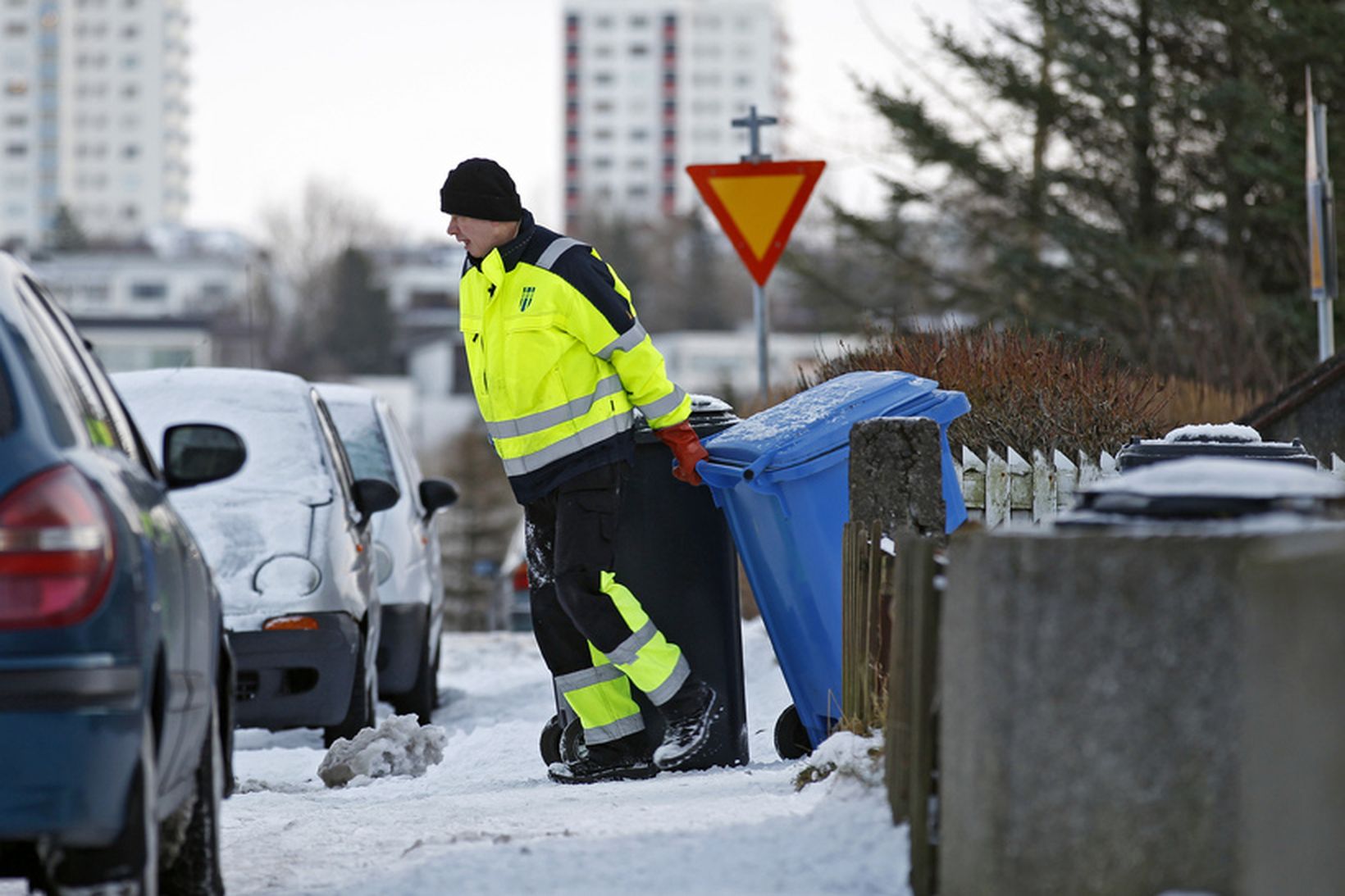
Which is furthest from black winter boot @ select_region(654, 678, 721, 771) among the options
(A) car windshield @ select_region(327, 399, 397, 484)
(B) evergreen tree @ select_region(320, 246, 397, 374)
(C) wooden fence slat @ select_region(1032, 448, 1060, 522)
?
(B) evergreen tree @ select_region(320, 246, 397, 374)

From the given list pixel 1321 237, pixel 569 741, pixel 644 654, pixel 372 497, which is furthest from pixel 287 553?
pixel 1321 237

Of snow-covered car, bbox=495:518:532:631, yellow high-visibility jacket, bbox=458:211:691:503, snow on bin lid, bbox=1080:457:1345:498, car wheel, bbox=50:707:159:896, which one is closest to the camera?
car wheel, bbox=50:707:159:896

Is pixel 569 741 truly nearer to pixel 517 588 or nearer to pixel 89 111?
pixel 517 588

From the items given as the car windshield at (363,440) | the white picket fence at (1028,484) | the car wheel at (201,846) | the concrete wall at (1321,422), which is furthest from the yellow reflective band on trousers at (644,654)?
the concrete wall at (1321,422)

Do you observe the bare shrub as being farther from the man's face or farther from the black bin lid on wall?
the man's face

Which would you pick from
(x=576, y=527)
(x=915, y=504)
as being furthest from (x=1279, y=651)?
(x=576, y=527)

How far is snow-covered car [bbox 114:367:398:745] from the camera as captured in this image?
8.30m

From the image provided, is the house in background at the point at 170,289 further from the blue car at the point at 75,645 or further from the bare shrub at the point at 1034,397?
the blue car at the point at 75,645

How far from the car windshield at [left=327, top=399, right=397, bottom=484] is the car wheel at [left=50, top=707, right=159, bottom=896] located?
24.8ft

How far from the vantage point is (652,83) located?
160m

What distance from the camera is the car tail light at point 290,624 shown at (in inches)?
327

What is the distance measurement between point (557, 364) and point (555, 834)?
77.6 inches

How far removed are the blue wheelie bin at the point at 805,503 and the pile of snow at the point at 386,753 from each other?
1.72 metres

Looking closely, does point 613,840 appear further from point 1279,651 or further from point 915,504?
point 1279,651
